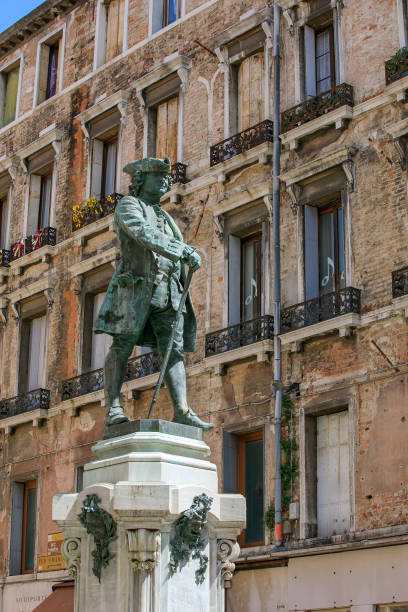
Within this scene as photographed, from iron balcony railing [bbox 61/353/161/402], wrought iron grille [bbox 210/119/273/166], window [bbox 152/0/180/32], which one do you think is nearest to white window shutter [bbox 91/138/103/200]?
window [bbox 152/0/180/32]

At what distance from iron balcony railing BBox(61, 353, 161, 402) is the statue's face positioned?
11.7 metres

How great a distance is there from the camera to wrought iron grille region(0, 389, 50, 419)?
80.0 feet

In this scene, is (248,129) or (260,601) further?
(248,129)

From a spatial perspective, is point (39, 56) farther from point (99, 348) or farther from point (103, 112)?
point (99, 348)

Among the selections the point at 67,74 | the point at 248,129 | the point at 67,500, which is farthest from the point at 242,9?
the point at 67,500

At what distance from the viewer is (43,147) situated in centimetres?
2688

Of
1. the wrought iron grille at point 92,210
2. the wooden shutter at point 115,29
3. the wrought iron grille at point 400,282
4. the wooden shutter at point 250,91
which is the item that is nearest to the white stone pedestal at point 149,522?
the wrought iron grille at point 400,282

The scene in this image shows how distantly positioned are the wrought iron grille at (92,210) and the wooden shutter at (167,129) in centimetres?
135

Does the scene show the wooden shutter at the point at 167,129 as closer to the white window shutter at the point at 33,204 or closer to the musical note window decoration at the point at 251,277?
the musical note window decoration at the point at 251,277

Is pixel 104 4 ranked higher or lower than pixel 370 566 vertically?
higher

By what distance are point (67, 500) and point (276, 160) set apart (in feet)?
40.5

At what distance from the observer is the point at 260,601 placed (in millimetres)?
18281

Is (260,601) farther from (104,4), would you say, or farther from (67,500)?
(104,4)

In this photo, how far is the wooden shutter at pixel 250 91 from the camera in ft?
69.5
